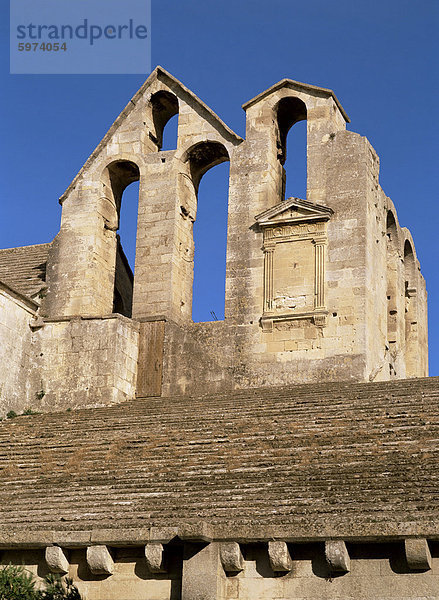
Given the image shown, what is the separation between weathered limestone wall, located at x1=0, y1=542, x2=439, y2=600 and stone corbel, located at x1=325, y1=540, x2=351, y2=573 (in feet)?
0.04

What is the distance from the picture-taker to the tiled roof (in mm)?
22984

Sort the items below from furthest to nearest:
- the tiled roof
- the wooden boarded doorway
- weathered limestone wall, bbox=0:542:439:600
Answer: the tiled roof
the wooden boarded doorway
weathered limestone wall, bbox=0:542:439:600

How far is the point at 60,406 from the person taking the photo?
20.6 m

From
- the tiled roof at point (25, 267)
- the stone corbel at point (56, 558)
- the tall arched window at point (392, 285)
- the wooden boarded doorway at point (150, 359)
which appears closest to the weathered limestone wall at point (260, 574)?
the stone corbel at point (56, 558)

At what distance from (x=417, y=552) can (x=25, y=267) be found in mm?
15024

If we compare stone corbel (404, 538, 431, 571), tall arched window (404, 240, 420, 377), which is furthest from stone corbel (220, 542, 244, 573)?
tall arched window (404, 240, 420, 377)

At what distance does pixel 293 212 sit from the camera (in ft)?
68.9

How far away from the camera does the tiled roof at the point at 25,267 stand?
23.0 m

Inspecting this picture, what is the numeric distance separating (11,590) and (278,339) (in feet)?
30.7

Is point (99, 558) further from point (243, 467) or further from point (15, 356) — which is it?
point (15, 356)

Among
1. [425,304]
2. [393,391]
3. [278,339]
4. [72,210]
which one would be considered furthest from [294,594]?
[425,304]

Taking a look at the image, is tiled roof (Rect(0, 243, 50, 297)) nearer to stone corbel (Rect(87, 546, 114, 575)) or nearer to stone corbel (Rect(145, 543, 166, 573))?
stone corbel (Rect(87, 546, 114, 575))

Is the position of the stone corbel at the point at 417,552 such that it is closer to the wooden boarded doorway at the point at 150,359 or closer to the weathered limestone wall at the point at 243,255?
the weathered limestone wall at the point at 243,255

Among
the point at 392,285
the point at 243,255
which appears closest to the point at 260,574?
the point at 243,255
